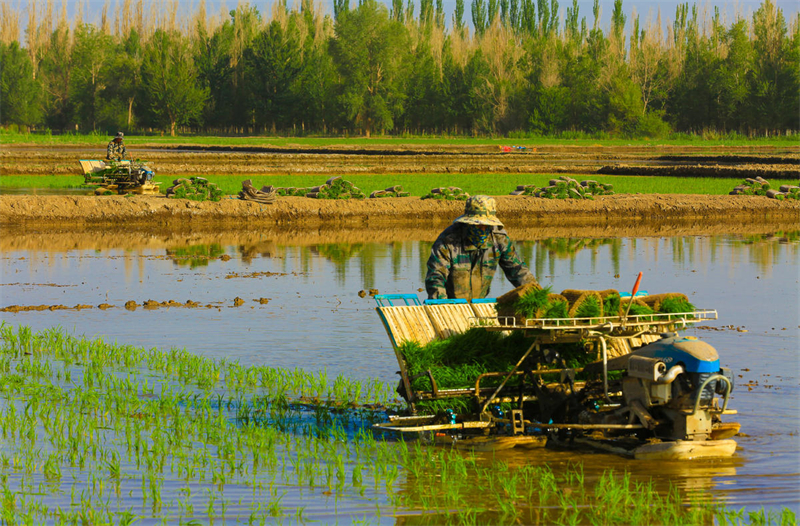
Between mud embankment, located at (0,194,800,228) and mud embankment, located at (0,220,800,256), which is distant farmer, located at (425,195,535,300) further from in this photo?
mud embankment, located at (0,194,800,228)

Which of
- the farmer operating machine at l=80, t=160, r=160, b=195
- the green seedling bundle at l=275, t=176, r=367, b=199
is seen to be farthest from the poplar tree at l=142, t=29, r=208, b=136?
the green seedling bundle at l=275, t=176, r=367, b=199

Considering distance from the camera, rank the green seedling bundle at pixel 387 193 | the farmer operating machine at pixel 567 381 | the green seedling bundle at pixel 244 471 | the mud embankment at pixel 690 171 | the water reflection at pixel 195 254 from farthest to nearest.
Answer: the mud embankment at pixel 690 171 → the green seedling bundle at pixel 387 193 → the water reflection at pixel 195 254 → the farmer operating machine at pixel 567 381 → the green seedling bundle at pixel 244 471

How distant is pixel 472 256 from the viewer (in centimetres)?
895

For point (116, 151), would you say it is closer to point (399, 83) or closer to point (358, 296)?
point (358, 296)

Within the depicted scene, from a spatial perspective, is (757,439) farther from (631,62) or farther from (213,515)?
(631,62)

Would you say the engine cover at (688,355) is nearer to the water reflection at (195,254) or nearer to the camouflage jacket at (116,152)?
the water reflection at (195,254)

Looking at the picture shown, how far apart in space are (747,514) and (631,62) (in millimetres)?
99780

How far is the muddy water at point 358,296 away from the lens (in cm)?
796

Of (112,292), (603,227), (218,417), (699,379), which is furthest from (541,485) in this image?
(603,227)

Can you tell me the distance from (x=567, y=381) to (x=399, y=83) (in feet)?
314

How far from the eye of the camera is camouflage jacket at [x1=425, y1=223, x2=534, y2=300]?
8.80 m

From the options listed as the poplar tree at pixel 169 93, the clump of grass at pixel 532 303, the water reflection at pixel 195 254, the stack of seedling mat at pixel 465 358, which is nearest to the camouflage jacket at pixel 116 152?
the water reflection at pixel 195 254

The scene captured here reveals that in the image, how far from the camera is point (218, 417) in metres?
8.87

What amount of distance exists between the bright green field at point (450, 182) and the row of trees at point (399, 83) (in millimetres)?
50676
